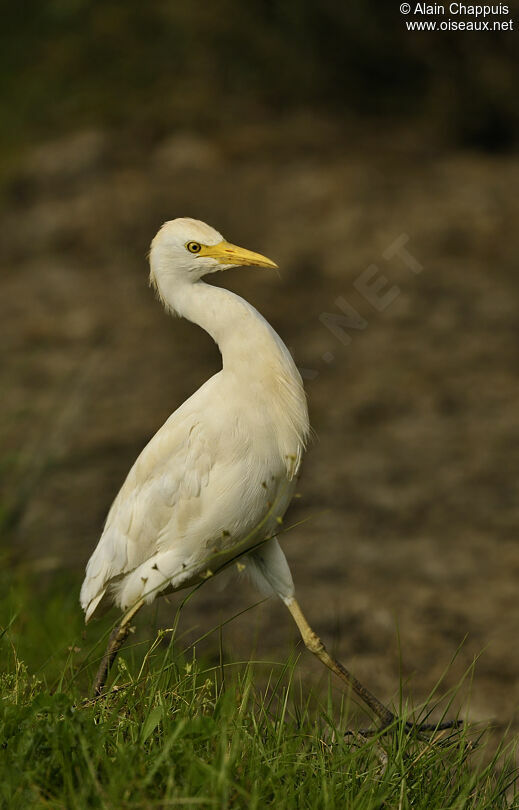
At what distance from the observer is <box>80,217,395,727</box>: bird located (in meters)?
4.01

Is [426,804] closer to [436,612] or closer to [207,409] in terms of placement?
[207,409]

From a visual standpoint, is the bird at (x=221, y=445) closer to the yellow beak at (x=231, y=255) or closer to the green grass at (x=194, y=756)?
the yellow beak at (x=231, y=255)

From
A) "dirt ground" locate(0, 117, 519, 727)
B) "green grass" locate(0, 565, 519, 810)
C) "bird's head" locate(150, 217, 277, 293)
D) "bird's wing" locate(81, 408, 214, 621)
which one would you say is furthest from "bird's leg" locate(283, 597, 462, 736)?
"dirt ground" locate(0, 117, 519, 727)

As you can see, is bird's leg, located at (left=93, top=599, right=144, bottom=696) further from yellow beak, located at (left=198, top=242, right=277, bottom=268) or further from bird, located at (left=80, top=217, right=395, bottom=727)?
yellow beak, located at (left=198, top=242, right=277, bottom=268)

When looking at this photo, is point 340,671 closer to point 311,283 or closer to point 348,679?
point 348,679

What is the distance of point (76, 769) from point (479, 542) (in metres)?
6.08

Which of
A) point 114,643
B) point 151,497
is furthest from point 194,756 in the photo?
point 151,497

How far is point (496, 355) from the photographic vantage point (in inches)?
443

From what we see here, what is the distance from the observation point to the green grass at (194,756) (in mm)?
3158

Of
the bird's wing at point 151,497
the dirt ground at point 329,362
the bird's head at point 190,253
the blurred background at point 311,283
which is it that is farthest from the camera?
the blurred background at point 311,283

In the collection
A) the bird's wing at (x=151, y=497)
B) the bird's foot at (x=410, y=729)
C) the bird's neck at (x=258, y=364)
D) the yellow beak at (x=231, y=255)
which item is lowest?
the bird's foot at (x=410, y=729)

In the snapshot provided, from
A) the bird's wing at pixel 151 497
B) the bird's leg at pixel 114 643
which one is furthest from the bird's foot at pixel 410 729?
the bird's wing at pixel 151 497

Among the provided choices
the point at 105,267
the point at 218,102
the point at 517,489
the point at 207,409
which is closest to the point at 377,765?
the point at 207,409

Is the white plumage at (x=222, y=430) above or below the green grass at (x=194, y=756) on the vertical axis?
above
